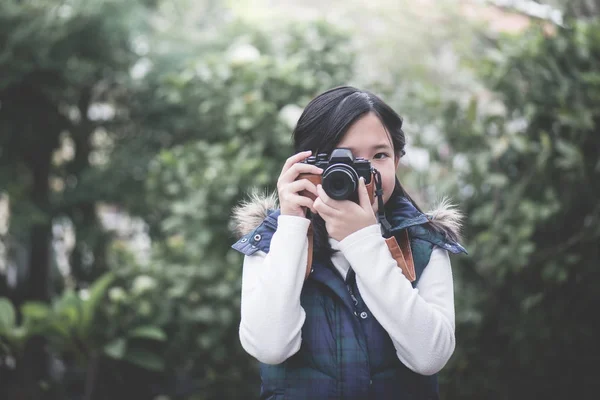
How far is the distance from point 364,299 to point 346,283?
10 centimetres

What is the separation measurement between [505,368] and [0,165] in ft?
11.7

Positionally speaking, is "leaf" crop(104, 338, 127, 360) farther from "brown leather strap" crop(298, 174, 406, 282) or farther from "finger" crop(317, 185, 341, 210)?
"finger" crop(317, 185, 341, 210)

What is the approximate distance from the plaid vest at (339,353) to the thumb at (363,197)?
0.15 meters

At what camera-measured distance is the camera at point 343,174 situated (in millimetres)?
1457

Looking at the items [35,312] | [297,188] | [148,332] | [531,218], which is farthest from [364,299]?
[35,312]

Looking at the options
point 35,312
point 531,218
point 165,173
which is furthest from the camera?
point 165,173

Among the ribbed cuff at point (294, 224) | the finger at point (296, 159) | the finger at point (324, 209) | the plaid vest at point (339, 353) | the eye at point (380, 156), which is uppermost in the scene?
the eye at point (380, 156)

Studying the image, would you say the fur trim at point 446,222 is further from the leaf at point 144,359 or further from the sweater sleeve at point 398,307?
the leaf at point 144,359

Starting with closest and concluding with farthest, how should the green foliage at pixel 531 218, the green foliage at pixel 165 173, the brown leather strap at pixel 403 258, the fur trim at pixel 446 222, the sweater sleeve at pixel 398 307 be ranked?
the sweater sleeve at pixel 398 307 < the brown leather strap at pixel 403 258 < the fur trim at pixel 446 222 < the green foliage at pixel 531 218 < the green foliage at pixel 165 173

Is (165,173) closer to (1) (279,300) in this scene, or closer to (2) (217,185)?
(2) (217,185)

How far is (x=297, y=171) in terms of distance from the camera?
4.99 feet

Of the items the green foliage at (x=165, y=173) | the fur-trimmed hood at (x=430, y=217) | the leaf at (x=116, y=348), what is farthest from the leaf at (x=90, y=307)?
the fur-trimmed hood at (x=430, y=217)

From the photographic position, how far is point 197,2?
10844 millimetres

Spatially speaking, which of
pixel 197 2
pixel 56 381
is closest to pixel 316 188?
pixel 56 381
